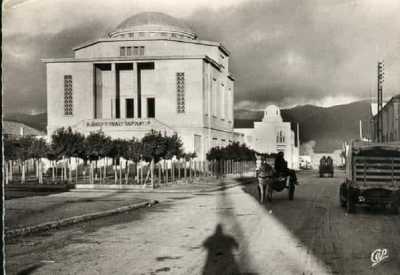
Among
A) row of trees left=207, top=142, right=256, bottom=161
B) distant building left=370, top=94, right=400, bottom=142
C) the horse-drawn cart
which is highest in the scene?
distant building left=370, top=94, right=400, bottom=142

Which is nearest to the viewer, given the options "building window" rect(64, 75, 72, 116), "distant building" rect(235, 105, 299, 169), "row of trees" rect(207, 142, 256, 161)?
"row of trees" rect(207, 142, 256, 161)

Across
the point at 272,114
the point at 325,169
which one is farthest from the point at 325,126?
the point at 325,169

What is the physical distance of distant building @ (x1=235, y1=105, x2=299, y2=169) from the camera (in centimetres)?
10188

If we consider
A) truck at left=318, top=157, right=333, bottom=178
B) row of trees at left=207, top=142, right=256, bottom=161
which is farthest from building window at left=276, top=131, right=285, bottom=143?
truck at left=318, top=157, right=333, bottom=178

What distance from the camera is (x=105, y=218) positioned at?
14234 millimetres

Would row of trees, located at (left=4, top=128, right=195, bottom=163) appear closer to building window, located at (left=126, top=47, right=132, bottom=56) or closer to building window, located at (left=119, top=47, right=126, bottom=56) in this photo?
building window, located at (left=126, top=47, right=132, bottom=56)

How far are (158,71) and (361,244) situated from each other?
53.0 m

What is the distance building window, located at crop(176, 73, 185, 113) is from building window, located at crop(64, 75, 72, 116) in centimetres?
1221

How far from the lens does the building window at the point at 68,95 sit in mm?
62406

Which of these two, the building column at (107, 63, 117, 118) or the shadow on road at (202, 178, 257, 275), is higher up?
the building column at (107, 63, 117, 118)

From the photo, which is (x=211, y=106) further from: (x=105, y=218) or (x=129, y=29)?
(x=105, y=218)

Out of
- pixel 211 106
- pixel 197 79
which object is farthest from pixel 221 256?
pixel 211 106

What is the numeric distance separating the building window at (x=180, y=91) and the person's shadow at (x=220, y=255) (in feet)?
163

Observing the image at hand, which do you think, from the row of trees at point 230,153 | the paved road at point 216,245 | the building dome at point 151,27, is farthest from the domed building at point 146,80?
the paved road at point 216,245
